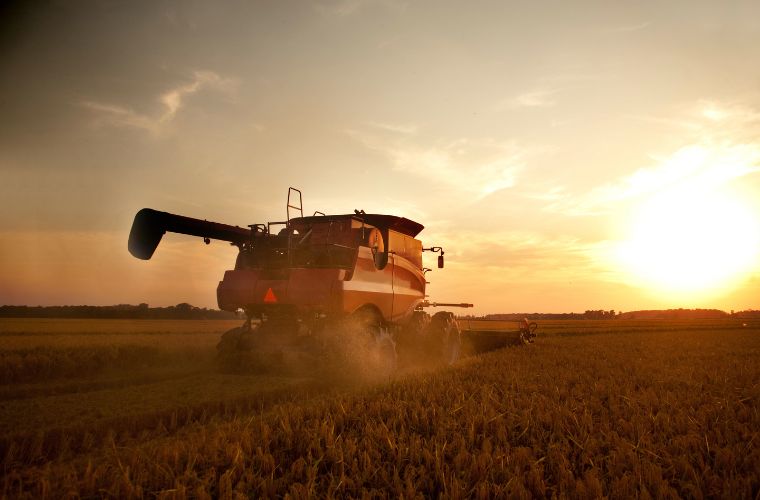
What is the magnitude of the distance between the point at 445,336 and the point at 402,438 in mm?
7966

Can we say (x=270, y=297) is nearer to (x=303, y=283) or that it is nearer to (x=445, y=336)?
(x=303, y=283)

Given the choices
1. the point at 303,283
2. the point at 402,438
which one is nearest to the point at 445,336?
the point at 303,283

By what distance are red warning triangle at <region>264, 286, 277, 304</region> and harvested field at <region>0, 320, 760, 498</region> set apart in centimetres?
135

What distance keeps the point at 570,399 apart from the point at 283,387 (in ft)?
14.1

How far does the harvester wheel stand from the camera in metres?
11.1

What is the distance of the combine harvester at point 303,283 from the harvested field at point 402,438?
0.75 meters

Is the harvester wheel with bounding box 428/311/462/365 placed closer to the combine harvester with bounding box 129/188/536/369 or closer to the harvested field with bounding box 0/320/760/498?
the combine harvester with bounding box 129/188/536/369

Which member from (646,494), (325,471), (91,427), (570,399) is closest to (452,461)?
(325,471)

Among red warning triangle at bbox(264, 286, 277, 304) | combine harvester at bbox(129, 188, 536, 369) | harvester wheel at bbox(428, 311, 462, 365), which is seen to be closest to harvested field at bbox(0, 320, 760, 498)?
combine harvester at bbox(129, 188, 536, 369)

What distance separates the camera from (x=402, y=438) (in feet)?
11.5

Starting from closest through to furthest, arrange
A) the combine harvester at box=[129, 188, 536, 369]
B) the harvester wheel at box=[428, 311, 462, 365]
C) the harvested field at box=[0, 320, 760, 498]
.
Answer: the harvested field at box=[0, 320, 760, 498] → the combine harvester at box=[129, 188, 536, 369] → the harvester wheel at box=[428, 311, 462, 365]

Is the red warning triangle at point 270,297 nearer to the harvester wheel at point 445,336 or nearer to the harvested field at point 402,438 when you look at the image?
the harvested field at point 402,438

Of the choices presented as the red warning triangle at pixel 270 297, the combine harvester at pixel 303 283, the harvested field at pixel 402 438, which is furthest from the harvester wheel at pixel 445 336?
the red warning triangle at pixel 270 297

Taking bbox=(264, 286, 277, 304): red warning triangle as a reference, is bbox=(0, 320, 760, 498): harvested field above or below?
below
